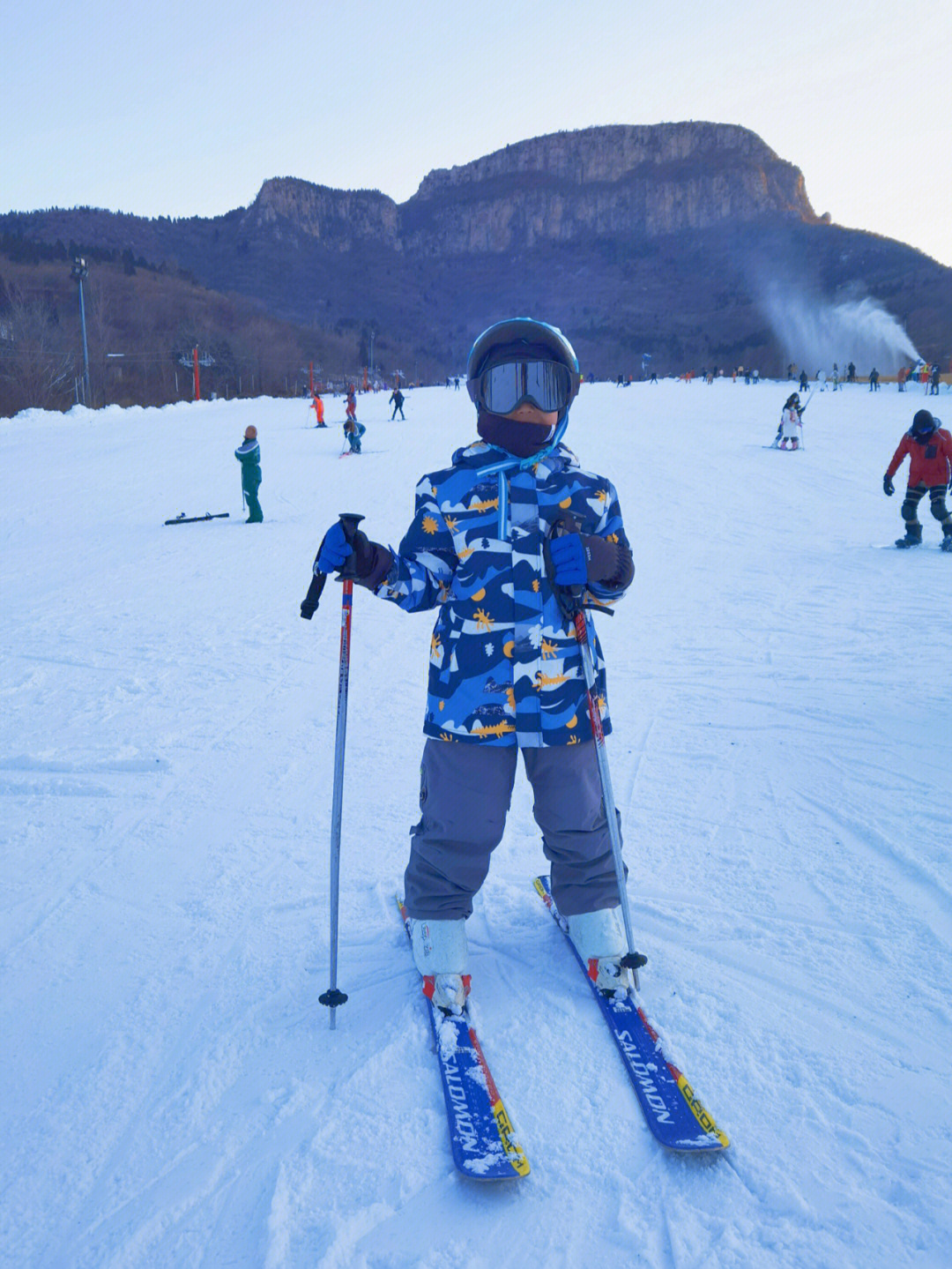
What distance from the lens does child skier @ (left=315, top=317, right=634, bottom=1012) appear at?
2230 millimetres

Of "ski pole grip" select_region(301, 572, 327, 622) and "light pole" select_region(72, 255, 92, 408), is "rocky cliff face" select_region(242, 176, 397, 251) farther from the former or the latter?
"ski pole grip" select_region(301, 572, 327, 622)

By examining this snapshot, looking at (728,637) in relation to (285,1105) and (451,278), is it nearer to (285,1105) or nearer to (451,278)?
(285,1105)

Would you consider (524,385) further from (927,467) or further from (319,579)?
(927,467)

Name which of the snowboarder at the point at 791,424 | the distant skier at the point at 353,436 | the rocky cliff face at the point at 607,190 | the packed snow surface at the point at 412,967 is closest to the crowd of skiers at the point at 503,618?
the packed snow surface at the point at 412,967

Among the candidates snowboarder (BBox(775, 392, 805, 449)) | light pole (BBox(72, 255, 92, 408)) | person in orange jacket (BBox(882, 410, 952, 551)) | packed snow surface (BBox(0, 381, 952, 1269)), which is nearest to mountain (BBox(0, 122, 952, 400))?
light pole (BBox(72, 255, 92, 408))

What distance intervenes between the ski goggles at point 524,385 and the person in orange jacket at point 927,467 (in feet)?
25.5

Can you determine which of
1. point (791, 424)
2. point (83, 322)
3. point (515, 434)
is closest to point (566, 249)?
point (83, 322)

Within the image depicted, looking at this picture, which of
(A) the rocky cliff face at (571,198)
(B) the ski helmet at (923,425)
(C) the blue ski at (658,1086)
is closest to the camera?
(C) the blue ski at (658,1086)

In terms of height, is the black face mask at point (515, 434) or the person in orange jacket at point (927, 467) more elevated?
the black face mask at point (515, 434)

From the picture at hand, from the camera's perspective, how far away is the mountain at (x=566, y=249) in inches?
5113

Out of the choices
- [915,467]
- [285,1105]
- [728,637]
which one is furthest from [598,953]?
[915,467]

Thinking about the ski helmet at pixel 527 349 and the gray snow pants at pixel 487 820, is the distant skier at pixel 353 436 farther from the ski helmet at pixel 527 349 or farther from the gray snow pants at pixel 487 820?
the gray snow pants at pixel 487 820

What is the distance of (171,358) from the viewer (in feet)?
173

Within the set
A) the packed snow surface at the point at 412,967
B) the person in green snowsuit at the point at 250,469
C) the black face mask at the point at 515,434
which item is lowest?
the packed snow surface at the point at 412,967
